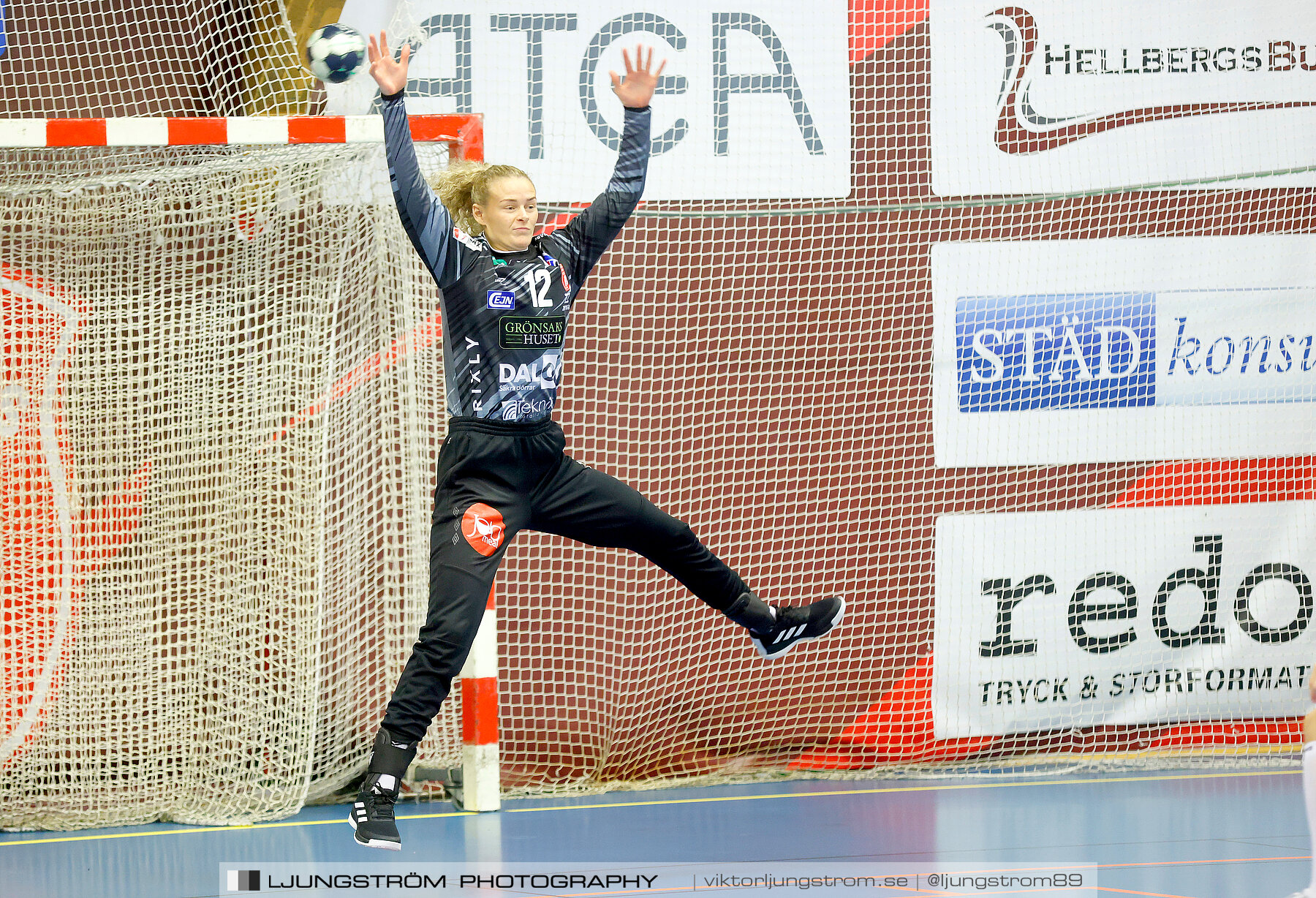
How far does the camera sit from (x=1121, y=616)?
7.26 metres

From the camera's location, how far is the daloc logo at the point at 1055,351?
7219 millimetres

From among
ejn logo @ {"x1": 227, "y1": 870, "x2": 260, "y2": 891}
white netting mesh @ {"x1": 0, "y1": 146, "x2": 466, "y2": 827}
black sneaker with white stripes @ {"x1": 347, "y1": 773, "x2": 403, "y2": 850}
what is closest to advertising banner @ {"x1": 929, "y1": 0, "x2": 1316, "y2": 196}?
white netting mesh @ {"x1": 0, "y1": 146, "x2": 466, "y2": 827}

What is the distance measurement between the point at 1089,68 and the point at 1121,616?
8.79ft

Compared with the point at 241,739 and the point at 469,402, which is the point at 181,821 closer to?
the point at 241,739

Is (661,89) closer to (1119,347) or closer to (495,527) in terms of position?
(1119,347)

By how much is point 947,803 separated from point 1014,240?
271 cm

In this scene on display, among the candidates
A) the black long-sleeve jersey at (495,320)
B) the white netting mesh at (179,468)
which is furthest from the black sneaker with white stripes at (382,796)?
the white netting mesh at (179,468)

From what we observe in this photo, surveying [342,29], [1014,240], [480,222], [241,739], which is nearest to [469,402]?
[480,222]

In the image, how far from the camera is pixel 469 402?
4785 mm

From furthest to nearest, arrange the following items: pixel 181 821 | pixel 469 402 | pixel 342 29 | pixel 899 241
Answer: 1. pixel 899 241
2. pixel 181 821
3. pixel 342 29
4. pixel 469 402

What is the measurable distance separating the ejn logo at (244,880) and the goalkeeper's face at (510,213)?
2.31 m

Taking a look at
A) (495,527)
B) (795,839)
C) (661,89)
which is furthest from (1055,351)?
(495,527)

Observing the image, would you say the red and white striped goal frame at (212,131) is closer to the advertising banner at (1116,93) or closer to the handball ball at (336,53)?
the handball ball at (336,53)

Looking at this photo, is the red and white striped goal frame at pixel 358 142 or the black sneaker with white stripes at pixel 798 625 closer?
the black sneaker with white stripes at pixel 798 625
